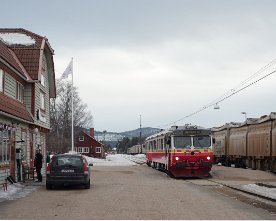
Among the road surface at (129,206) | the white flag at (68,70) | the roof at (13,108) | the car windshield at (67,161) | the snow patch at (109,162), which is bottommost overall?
the snow patch at (109,162)

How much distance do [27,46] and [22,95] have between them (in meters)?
3.16

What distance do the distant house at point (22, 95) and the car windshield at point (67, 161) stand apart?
2.41 meters

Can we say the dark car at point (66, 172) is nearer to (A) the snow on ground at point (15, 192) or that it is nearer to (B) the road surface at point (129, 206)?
(A) the snow on ground at point (15, 192)

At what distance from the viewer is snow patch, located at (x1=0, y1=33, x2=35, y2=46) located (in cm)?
2800

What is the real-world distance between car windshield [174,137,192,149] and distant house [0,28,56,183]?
779cm

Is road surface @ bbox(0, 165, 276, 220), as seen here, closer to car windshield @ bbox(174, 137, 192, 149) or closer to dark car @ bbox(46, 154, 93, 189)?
dark car @ bbox(46, 154, 93, 189)

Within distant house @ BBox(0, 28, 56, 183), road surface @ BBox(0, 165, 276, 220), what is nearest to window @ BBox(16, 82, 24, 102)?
distant house @ BBox(0, 28, 56, 183)

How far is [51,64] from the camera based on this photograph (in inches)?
1262

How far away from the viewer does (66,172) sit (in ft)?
66.0

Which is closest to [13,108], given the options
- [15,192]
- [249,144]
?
[15,192]

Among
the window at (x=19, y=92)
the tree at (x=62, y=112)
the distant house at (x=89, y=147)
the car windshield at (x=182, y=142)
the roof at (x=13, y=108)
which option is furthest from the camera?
the distant house at (x=89, y=147)

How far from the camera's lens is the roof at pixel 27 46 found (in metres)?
26.9

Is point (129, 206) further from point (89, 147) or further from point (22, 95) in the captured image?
point (89, 147)

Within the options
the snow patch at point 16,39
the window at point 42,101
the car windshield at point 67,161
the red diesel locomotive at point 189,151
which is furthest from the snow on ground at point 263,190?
the snow patch at point 16,39
